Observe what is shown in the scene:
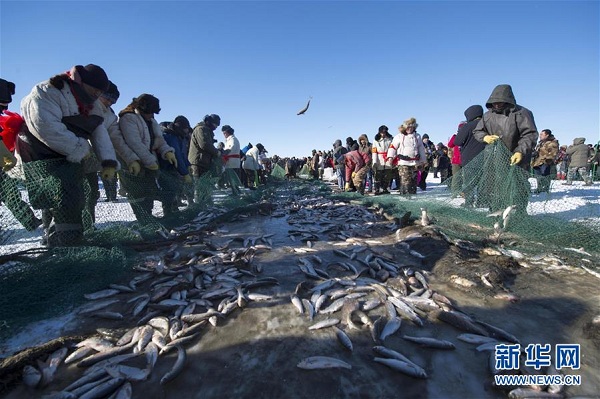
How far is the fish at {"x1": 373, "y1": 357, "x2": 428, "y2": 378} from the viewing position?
2.26 metres

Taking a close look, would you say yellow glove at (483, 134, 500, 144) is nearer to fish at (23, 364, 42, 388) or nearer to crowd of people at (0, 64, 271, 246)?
crowd of people at (0, 64, 271, 246)

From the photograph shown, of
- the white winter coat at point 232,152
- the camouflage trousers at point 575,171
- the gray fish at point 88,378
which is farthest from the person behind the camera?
the camouflage trousers at point 575,171

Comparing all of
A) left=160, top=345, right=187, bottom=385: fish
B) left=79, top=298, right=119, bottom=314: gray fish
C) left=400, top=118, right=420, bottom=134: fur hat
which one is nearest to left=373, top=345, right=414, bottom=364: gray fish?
left=160, top=345, right=187, bottom=385: fish

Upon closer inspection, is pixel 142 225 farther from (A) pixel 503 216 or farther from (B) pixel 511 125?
(B) pixel 511 125

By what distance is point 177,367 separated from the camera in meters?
2.36

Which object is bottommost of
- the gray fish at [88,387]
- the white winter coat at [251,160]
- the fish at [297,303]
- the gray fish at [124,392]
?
the gray fish at [124,392]

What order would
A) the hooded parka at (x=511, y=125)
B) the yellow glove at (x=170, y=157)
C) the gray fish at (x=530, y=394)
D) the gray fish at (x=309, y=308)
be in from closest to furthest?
Answer: 1. the gray fish at (x=530, y=394)
2. the gray fish at (x=309, y=308)
3. the hooded parka at (x=511, y=125)
4. the yellow glove at (x=170, y=157)

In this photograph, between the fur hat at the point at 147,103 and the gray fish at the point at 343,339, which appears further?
the fur hat at the point at 147,103

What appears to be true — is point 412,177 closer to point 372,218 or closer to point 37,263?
point 372,218

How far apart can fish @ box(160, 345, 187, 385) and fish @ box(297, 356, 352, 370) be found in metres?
0.96

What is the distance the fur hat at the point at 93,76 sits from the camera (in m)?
4.79

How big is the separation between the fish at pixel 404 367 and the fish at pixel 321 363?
0.29 meters

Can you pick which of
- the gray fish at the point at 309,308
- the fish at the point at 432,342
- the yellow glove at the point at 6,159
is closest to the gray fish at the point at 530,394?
the fish at the point at 432,342

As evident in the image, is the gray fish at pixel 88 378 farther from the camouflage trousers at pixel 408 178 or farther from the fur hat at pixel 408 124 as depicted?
the fur hat at pixel 408 124
